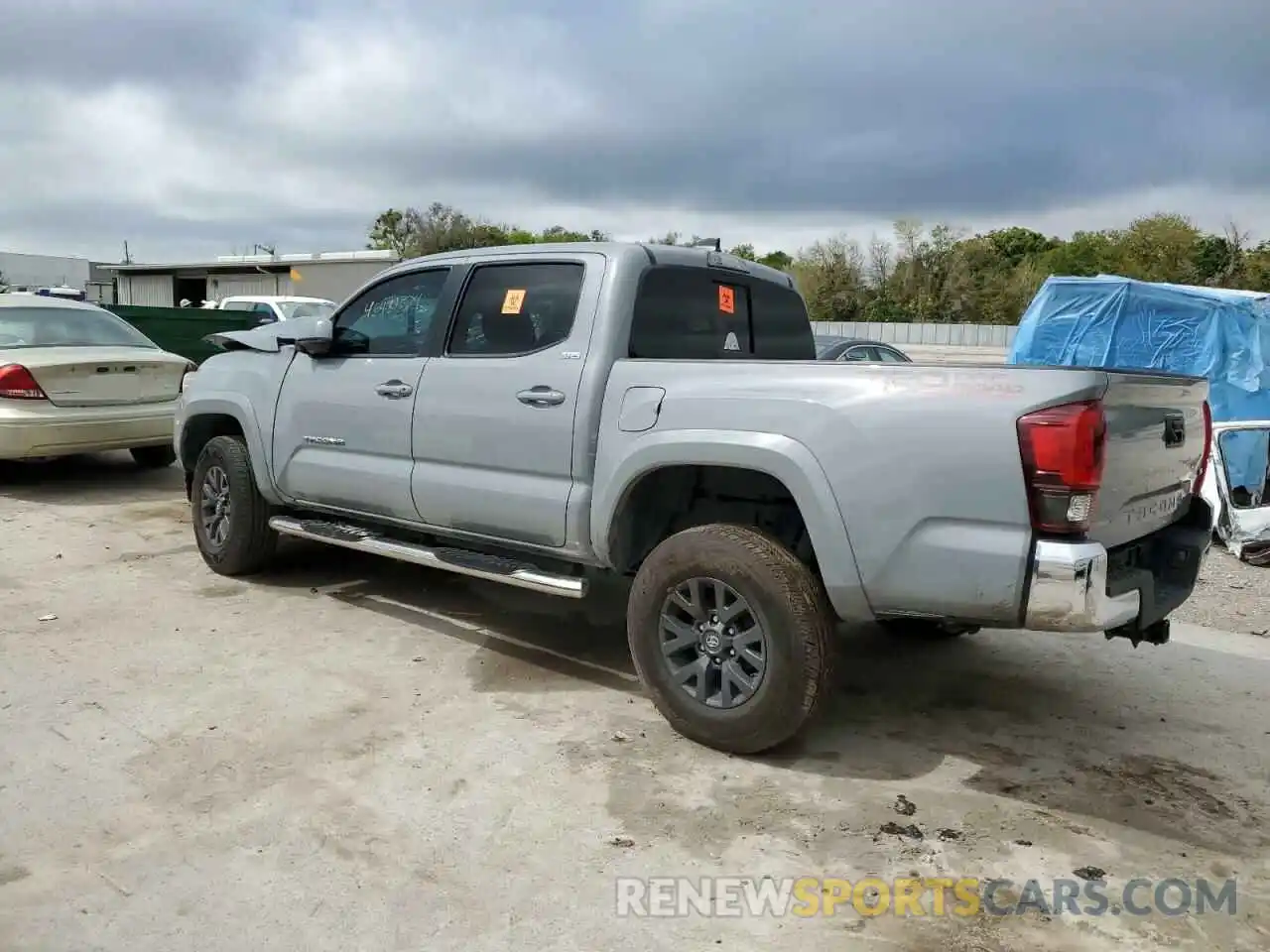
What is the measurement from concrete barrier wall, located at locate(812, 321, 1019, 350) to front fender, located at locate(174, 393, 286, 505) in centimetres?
3489

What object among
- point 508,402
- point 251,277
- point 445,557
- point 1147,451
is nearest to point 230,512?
point 445,557

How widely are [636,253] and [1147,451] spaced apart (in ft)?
7.31

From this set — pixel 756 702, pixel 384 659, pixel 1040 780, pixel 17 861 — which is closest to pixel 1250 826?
pixel 1040 780

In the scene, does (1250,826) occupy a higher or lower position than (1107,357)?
lower

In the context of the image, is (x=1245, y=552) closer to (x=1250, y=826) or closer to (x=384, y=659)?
(x=1250, y=826)

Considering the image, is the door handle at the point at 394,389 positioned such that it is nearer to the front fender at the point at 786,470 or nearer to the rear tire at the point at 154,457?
the front fender at the point at 786,470

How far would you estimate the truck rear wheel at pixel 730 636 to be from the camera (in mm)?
3545

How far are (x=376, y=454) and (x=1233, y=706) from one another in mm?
4329

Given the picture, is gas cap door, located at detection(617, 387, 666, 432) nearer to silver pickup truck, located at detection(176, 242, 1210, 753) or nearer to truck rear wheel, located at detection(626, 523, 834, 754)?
silver pickup truck, located at detection(176, 242, 1210, 753)

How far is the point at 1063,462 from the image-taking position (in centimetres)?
306

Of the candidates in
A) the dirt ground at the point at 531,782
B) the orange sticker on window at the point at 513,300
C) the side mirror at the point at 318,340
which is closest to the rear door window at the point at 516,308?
the orange sticker on window at the point at 513,300

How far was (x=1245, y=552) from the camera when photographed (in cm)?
773

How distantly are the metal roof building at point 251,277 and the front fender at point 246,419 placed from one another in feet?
88.7

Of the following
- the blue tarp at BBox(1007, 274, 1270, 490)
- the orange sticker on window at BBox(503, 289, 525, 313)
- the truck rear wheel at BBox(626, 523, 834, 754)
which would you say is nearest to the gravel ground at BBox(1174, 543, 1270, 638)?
the blue tarp at BBox(1007, 274, 1270, 490)
